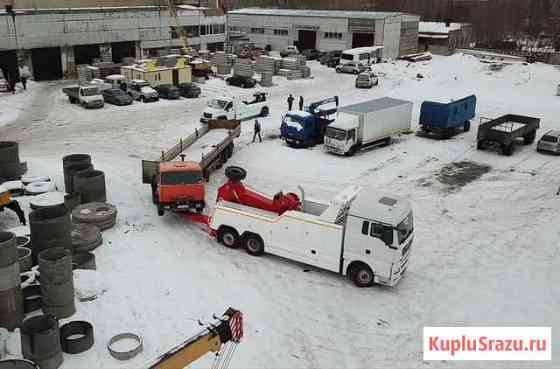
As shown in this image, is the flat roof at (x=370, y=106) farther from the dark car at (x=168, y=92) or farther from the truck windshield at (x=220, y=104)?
the dark car at (x=168, y=92)

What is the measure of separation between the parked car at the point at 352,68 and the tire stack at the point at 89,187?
134ft

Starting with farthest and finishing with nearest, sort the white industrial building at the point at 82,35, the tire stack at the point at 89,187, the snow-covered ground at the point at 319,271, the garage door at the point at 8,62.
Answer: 1. the white industrial building at the point at 82,35
2. the garage door at the point at 8,62
3. the tire stack at the point at 89,187
4. the snow-covered ground at the point at 319,271

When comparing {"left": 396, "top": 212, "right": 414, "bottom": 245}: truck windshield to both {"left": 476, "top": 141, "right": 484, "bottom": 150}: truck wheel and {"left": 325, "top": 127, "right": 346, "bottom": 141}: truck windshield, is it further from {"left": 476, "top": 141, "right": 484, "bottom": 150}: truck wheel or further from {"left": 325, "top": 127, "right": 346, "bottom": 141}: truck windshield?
{"left": 476, "top": 141, "right": 484, "bottom": 150}: truck wheel

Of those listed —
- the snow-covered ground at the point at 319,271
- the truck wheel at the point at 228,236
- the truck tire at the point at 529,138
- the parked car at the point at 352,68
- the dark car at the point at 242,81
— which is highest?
the parked car at the point at 352,68

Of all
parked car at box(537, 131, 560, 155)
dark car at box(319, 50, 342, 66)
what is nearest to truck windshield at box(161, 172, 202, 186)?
parked car at box(537, 131, 560, 155)

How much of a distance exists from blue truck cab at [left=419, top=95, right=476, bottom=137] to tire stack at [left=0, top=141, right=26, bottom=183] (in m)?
22.1

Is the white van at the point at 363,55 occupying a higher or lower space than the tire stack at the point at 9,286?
higher

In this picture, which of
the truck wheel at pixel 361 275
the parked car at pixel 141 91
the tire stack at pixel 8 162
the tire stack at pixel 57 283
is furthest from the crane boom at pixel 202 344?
the parked car at pixel 141 91

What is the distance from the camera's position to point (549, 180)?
24375 mm

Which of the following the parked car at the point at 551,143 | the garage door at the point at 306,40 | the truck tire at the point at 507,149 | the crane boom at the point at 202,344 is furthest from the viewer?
the garage door at the point at 306,40

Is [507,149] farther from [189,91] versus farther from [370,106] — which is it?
[189,91]

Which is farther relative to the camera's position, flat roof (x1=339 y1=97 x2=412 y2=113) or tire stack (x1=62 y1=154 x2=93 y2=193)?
flat roof (x1=339 y1=97 x2=412 y2=113)

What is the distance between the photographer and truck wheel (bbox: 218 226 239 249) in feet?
53.8

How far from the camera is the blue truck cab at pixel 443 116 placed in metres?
30.2
